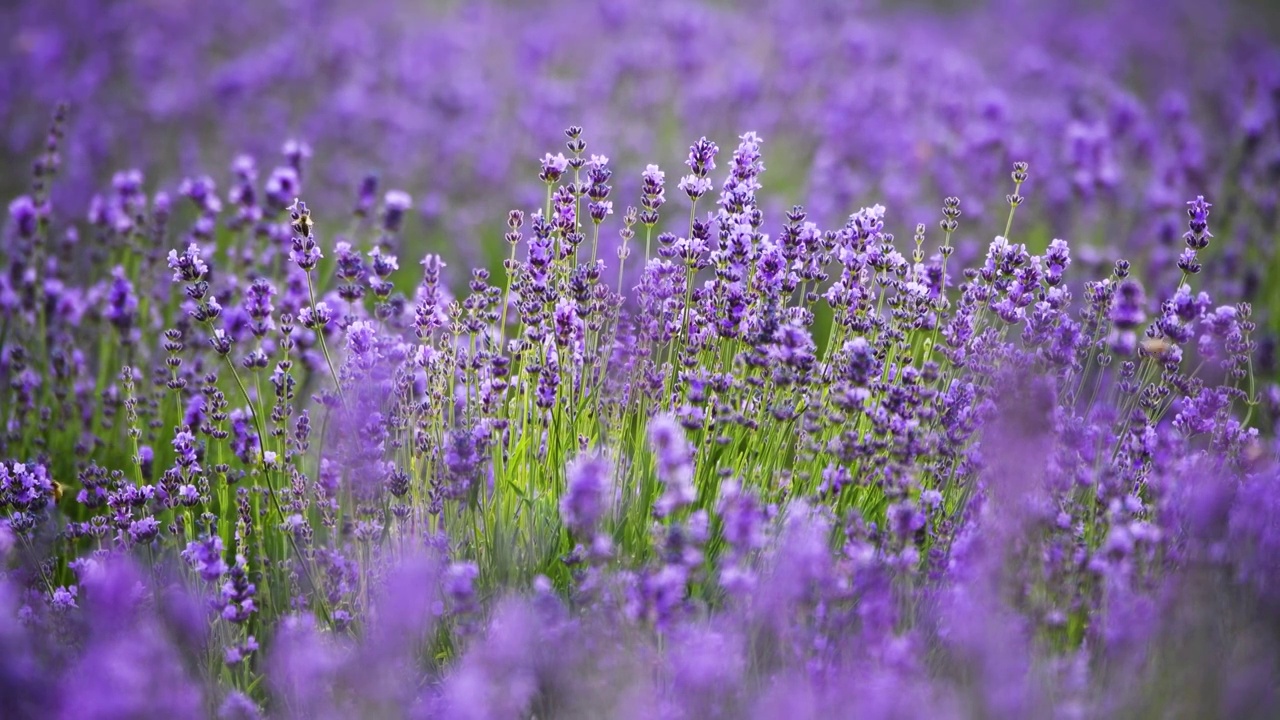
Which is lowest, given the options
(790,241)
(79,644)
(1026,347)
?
(79,644)

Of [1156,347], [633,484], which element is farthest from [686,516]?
[1156,347]

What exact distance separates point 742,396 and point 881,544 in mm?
569

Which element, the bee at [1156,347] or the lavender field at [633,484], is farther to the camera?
the bee at [1156,347]

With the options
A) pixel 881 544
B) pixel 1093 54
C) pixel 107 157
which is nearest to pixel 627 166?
pixel 107 157

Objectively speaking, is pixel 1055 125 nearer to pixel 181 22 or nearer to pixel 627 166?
pixel 627 166

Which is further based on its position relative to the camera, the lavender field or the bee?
the bee

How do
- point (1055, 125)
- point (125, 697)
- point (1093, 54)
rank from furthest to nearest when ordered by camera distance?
point (1093, 54), point (1055, 125), point (125, 697)

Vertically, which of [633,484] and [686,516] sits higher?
[633,484]

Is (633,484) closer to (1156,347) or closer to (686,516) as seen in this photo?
(686,516)

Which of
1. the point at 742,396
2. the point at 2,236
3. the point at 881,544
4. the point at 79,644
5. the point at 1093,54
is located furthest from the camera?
the point at 1093,54

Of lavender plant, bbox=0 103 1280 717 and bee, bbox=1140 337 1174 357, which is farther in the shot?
bee, bbox=1140 337 1174 357

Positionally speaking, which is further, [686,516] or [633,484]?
[633,484]

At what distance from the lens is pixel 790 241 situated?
8.74 feet

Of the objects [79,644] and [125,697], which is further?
[79,644]
